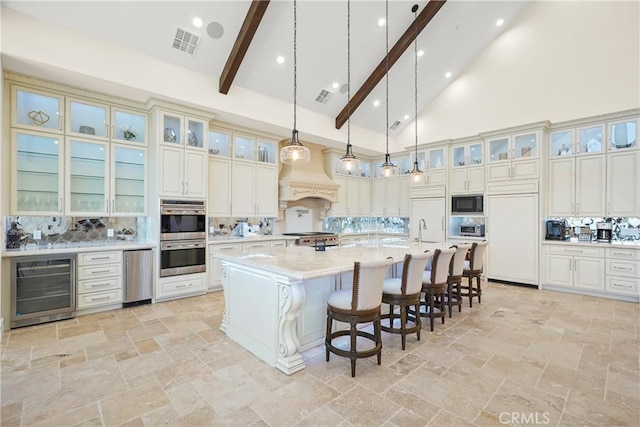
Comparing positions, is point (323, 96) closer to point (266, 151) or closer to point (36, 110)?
point (266, 151)

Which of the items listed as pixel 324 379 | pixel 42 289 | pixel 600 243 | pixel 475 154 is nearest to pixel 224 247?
pixel 42 289

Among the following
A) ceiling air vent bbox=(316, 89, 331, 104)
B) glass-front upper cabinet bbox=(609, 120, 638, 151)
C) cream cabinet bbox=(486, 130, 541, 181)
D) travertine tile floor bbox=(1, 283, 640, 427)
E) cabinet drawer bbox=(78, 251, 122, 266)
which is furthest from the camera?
ceiling air vent bbox=(316, 89, 331, 104)

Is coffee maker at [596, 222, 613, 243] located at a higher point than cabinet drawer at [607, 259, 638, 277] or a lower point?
higher

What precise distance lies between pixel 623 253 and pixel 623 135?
1.94 m

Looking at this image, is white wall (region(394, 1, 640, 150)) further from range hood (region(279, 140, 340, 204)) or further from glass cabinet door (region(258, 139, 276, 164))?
glass cabinet door (region(258, 139, 276, 164))

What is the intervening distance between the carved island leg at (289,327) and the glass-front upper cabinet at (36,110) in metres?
3.96

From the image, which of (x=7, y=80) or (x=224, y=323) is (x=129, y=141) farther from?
(x=224, y=323)

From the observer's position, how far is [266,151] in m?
6.32

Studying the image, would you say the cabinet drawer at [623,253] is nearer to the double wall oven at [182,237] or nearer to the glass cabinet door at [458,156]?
the glass cabinet door at [458,156]

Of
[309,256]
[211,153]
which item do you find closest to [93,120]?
[211,153]

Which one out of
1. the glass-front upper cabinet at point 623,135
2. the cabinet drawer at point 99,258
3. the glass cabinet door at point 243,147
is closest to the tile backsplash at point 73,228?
the cabinet drawer at point 99,258

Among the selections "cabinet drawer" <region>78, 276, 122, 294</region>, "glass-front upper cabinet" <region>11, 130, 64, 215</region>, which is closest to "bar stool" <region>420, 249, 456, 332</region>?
"cabinet drawer" <region>78, 276, 122, 294</region>

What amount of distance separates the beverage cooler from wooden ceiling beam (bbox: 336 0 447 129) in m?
4.78

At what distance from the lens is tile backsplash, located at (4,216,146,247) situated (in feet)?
13.3
